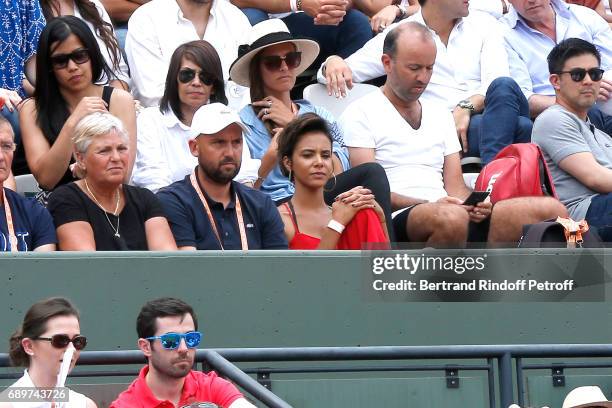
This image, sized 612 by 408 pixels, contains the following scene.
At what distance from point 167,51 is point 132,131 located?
43.3 inches

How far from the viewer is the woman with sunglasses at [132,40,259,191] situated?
775 centimetres

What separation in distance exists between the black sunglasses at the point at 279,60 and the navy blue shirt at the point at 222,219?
1.10 m

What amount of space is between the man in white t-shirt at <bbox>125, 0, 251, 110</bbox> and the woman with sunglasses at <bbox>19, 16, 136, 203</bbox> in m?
0.81

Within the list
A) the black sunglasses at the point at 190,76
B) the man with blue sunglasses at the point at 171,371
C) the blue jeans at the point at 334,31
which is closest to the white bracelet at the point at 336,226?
the black sunglasses at the point at 190,76

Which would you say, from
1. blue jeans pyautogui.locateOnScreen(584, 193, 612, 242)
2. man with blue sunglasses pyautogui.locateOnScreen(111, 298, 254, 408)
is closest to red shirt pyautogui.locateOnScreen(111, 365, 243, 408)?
man with blue sunglasses pyautogui.locateOnScreen(111, 298, 254, 408)

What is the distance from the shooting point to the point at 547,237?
7.55 meters

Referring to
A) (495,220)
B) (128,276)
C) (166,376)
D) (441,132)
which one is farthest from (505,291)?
(166,376)

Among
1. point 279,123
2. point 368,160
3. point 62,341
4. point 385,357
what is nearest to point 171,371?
point 62,341

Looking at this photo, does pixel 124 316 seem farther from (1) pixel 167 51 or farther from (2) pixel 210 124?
(1) pixel 167 51

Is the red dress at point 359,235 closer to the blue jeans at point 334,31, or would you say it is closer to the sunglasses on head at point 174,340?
the sunglasses on head at point 174,340

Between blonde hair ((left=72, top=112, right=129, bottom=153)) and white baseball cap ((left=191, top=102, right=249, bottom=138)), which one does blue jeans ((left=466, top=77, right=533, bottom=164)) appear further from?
blonde hair ((left=72, top=112, right=129, bottom=153))

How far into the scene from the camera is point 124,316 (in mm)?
6969

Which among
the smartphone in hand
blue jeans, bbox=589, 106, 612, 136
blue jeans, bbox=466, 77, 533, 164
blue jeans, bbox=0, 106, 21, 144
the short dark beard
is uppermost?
blue jeans, bbox=589, 106, 612, 136

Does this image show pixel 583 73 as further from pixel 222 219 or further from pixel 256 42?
pixel 222 219
